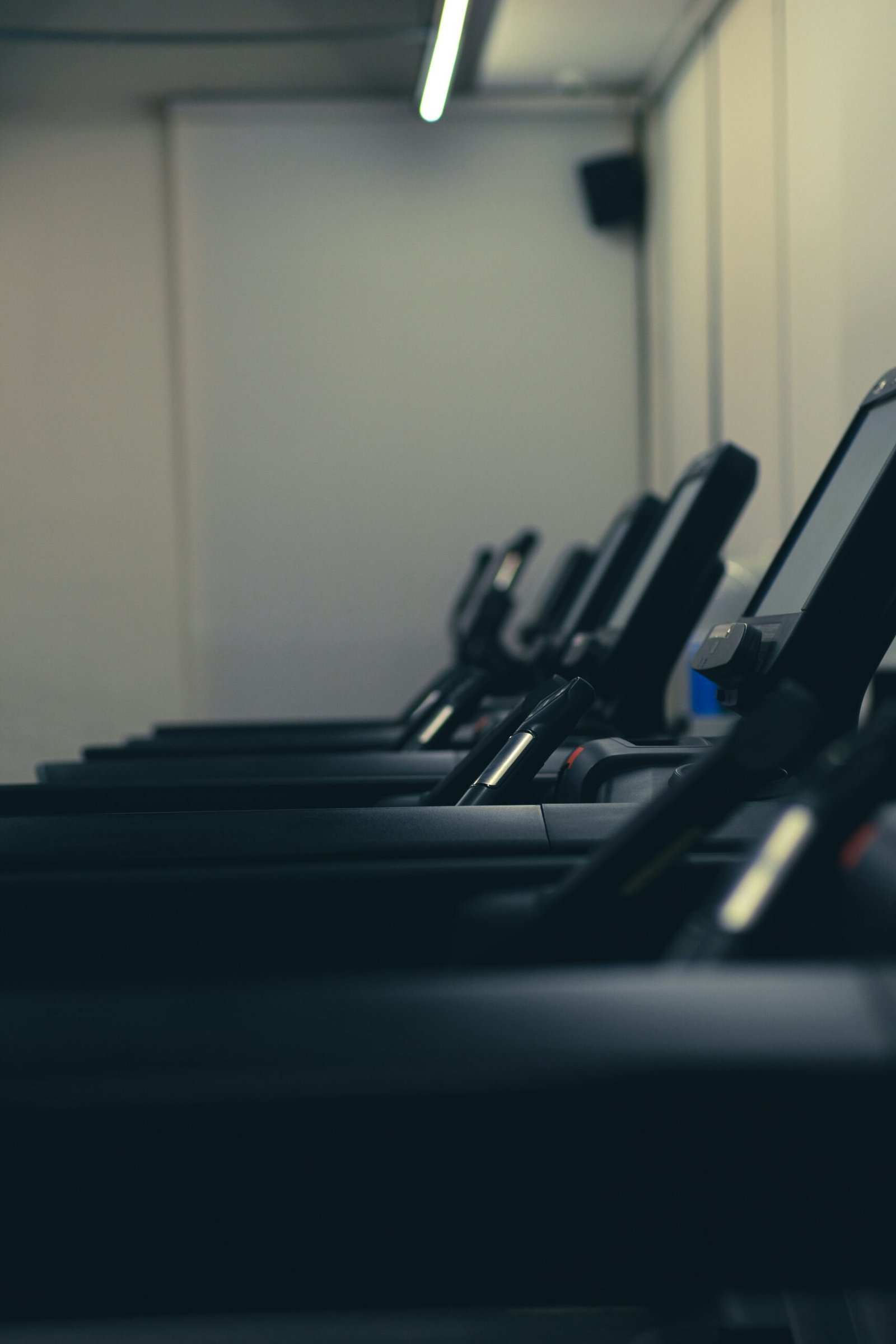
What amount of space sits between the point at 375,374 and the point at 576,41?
4.83 ft

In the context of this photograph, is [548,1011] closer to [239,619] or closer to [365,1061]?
[365,1061]

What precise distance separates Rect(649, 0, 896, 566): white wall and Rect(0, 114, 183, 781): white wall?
2142mm

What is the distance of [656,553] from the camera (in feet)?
7.33

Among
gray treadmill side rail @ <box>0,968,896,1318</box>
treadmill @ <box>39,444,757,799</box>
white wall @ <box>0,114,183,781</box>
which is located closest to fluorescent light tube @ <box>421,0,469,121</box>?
white wall @ <box>0,114,183,781</box>

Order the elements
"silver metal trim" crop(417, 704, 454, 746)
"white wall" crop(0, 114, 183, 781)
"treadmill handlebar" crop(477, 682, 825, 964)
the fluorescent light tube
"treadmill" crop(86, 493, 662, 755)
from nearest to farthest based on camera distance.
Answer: "treadmill handlebar" crop(477, 682, 825, 964) → "silver metal trim" crop(417, 704, 454, 746) → "treadmill" crop(86, 493, 662, 755) → the fluorescent light tube → "white wall" crop(0, 114, 183, 781)

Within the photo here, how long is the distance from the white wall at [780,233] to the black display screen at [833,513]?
4.57ft

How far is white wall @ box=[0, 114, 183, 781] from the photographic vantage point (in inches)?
218

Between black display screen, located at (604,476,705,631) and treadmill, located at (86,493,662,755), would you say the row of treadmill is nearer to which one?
black display screen, located at (604,476,705,631)

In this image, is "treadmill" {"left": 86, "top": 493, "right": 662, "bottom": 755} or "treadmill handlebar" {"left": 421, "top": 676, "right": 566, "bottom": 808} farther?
"treadmill" {"left": 86, "top": 493, "right": 662, "bottom": 755}

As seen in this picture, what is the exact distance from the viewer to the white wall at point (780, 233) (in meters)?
3.01

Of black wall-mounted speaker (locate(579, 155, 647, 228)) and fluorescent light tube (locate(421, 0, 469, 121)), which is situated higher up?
black wall-mounted speaker (locate(579, 155, 647, 228))

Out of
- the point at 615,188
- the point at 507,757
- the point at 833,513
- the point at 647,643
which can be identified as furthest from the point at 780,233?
the point at 507,757

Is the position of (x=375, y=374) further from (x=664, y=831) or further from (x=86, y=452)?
(x=664, y=831)

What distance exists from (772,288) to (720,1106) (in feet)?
11.6
